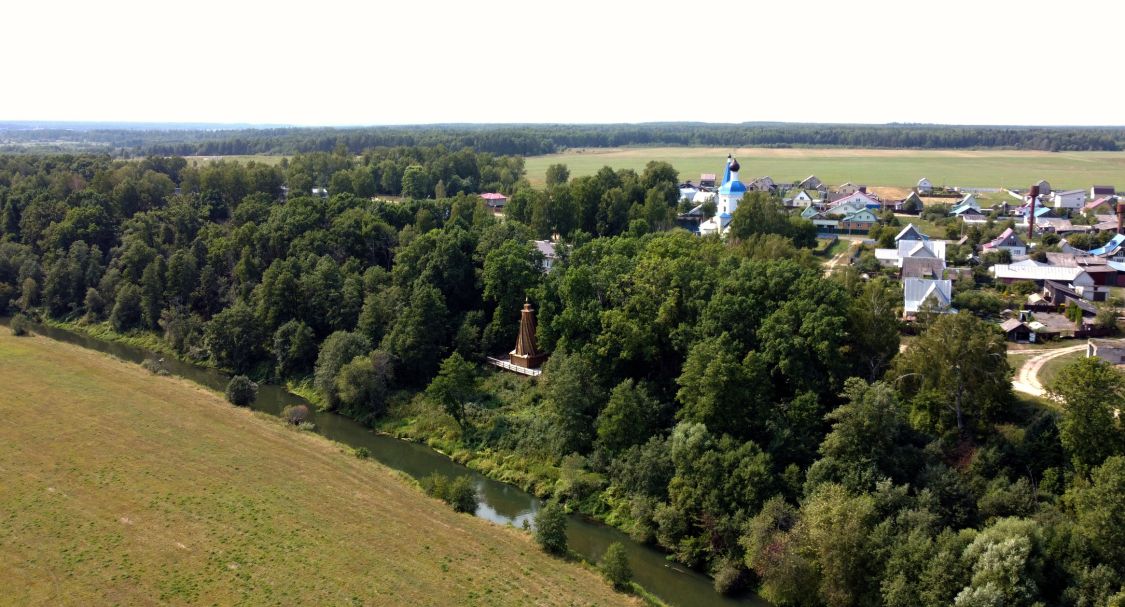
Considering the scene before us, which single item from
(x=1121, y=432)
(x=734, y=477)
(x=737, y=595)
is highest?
(x=1121, y=432)

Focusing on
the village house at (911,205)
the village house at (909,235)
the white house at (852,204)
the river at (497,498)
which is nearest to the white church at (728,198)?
the village house at (909,235)

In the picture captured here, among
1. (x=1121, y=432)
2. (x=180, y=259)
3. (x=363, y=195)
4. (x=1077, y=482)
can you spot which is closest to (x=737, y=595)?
(x=1077, y=482)

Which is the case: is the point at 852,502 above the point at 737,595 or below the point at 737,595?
above

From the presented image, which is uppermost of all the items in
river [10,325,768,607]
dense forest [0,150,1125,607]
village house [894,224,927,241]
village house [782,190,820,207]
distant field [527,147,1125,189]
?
distant field [527,147,1125,189]

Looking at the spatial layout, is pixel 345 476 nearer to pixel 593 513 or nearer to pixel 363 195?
pixel 593 513

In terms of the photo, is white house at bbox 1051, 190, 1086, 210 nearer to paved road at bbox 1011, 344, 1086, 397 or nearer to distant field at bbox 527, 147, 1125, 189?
distant field at bbox 527, 147, 1125, 189

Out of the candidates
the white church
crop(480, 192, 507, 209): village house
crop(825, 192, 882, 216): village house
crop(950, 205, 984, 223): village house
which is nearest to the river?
the white church
